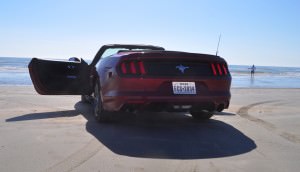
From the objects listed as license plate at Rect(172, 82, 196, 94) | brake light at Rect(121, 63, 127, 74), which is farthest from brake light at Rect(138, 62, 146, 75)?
license plate at Rect(172, 82, 196, 94)

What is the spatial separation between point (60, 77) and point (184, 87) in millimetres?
2989

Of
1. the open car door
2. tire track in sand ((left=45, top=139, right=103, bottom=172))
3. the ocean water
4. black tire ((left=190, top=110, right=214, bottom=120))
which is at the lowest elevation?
the ocean water

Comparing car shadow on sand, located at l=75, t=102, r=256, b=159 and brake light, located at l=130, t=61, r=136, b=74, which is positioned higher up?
brake light, located at l=130, t=61, r=136, b=74

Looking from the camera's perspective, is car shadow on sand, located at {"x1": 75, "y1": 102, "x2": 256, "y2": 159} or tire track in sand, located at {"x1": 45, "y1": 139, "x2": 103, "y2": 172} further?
car shadow on sand, located at {"x1": 75, "y1": 102, "x2": 256, "y2": 159}

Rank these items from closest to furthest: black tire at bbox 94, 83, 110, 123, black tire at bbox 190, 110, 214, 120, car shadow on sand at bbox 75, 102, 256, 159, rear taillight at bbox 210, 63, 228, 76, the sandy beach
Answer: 1. the sandy beach
2. car shadow on sand at bbox 75, 102, 256, 159
3. rear taillight at bbox 210, 63, 228, 76
4. black tire at bbox 94, 83, 110, 123
5. black tire at bbox 190, 110, 214, 120

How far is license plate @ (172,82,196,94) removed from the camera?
4.98 meters

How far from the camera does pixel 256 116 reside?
6828mm

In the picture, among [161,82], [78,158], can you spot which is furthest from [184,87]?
[78,158]

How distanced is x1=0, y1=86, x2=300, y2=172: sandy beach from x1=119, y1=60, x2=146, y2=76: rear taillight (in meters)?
0.82

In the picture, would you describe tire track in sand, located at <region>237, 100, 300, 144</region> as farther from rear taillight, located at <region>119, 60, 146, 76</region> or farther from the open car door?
the open car door

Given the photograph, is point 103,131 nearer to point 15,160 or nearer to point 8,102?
point 15,160

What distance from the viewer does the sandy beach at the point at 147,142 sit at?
3.48 meters

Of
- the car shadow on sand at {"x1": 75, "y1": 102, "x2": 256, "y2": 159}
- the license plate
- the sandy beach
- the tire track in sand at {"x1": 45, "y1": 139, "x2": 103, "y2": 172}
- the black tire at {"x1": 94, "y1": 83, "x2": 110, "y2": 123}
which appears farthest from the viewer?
the black tire at {"x1": 94, "y1": 83, "x2": 110, "y2": 123}

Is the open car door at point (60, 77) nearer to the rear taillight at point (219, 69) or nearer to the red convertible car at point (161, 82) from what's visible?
the red convertible car at point (161, 82)
